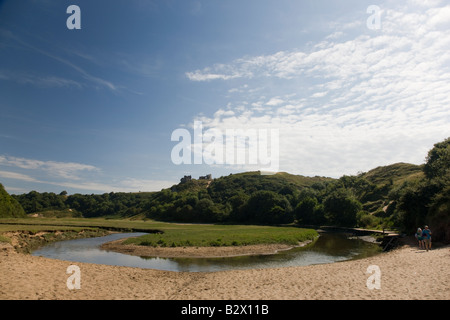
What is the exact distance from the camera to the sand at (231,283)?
15109 mm

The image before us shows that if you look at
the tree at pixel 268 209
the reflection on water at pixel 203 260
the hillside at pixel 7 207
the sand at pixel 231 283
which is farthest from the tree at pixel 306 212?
the hillside at pixel 7 207

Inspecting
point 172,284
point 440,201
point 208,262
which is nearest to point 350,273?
point 172,284

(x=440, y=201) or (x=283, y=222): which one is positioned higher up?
(x=440, y=201)

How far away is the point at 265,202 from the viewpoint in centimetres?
11450

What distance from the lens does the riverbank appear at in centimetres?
3722

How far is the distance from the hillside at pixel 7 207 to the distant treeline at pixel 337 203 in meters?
63.2

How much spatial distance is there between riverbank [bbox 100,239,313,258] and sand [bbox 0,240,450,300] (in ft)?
42.0

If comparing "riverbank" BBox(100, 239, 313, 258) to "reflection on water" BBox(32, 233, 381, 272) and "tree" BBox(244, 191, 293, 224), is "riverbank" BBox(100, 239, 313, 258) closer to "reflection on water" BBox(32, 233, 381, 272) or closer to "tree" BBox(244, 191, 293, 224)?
"reflection on water" BBox(32, 233, 381, 272)

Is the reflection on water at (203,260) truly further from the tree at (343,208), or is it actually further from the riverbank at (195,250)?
the tree at (343,208)
